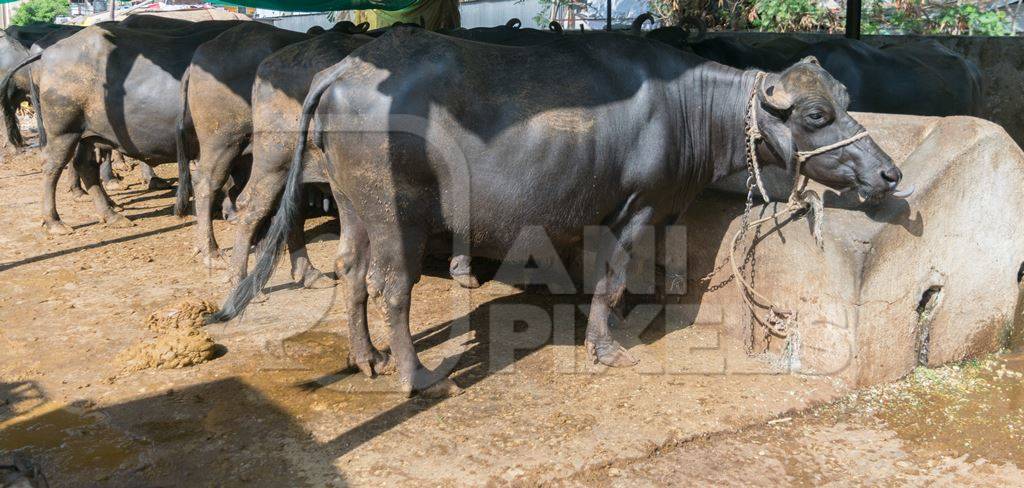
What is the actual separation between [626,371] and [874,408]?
132 centimetres

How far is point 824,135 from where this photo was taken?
4.45 metres

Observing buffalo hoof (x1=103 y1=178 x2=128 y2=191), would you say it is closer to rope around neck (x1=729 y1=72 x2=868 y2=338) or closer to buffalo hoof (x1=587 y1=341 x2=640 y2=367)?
buffalo hoof (x1=587 y1=341 x2=640 y2=367)

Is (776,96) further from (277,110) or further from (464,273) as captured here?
(277,110)

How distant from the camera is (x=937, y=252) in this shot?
15.0ft

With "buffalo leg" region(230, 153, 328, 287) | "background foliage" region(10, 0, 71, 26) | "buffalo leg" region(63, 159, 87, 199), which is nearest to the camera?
"buffalo leg" region(230, 153, 328, 287)

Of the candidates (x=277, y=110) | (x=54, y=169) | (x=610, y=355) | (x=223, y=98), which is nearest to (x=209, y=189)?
(x=223, y=98)

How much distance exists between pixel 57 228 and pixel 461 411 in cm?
579

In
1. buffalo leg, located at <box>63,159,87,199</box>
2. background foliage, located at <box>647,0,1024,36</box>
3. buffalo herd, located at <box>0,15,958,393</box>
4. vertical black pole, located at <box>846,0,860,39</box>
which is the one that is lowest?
buffalo leg, located at <box>63,159,87,199</box>

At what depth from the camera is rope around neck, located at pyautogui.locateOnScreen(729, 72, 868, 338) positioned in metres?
4.50

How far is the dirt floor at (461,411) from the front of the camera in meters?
3.80

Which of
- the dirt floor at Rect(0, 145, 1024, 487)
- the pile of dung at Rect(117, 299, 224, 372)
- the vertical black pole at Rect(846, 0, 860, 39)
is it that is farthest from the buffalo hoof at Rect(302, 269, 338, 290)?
the vertical black pole at Rect(846, 0, 860, 39)

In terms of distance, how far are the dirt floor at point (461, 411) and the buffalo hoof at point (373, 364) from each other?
80 millimetres

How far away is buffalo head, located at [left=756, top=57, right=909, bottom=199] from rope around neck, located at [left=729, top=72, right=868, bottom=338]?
0.17 ft

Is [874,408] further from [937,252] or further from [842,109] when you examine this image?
[842,109]
